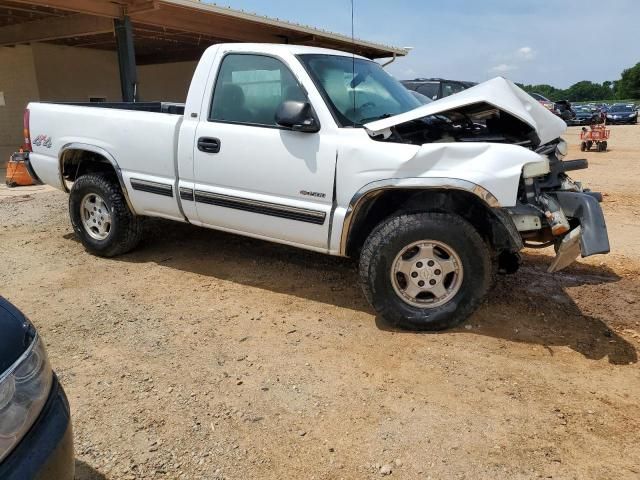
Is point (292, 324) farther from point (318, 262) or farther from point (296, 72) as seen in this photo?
point (296, 72)

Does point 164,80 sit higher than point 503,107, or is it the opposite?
point 164,80

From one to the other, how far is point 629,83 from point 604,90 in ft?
33.6

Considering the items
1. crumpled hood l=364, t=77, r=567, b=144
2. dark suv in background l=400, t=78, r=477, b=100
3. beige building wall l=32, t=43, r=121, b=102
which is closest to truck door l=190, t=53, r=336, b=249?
crumpled hood l=364, t=77, r=567, b=144


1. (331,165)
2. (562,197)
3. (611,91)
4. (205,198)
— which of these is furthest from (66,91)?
A: (611,91)

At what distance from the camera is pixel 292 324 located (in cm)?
384

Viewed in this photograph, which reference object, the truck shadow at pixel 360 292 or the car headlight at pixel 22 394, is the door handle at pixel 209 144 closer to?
the truck shadow at pixel 360 292

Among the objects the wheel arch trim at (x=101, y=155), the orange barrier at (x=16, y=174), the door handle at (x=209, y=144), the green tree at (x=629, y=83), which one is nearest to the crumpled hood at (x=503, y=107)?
the door handle at (x=209, y=144)

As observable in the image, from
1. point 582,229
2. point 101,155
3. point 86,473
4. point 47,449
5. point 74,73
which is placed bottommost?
point 86,473

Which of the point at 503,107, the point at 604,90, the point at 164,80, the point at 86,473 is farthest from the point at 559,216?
the point at 604,90

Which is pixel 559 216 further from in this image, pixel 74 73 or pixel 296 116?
pixel 74 73

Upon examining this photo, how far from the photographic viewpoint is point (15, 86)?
15.2m

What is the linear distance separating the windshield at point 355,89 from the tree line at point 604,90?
Answer: 82464 millimetres

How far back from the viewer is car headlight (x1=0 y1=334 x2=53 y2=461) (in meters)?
1.58

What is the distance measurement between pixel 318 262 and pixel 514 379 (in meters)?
2.41
